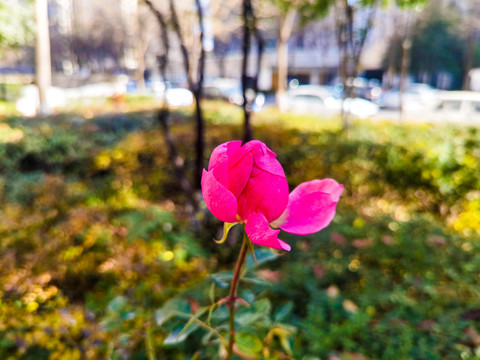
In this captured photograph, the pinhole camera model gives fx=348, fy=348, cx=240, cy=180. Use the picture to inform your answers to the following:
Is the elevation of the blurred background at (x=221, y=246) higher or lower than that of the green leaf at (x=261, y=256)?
lower

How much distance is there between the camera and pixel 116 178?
3.90 m

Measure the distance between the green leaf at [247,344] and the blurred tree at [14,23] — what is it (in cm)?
1146

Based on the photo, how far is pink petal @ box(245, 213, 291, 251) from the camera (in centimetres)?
52

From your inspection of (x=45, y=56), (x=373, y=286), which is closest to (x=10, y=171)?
(x=373, y=286)

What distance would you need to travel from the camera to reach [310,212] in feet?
1.98

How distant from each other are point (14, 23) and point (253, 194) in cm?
1211

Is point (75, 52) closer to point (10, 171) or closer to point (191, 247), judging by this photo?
point (10, 171)

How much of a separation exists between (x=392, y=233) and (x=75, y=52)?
40872 millimetres

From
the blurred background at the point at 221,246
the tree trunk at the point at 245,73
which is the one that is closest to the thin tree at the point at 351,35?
the blurred background at the point at 221,246

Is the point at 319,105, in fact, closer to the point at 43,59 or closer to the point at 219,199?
the point at 43,59

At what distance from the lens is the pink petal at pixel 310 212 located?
593mm

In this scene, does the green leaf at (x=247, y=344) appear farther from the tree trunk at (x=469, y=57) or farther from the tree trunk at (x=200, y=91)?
the tree trunk at (x=469, y=57)

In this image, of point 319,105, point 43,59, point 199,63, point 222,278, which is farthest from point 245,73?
point 319,105

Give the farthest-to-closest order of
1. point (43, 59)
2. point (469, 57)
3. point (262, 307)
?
point (469, 57), point (43, 59), point (262, 307)
